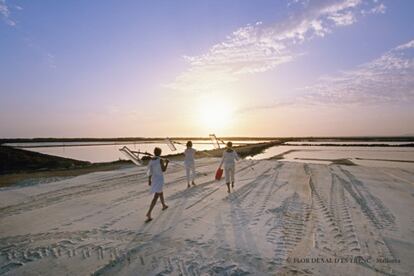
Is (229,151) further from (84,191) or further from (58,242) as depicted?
(58,242)

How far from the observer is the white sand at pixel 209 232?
18.2 feet

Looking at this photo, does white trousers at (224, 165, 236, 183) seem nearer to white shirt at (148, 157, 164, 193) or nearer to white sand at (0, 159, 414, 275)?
white sand at (0, 159, 414, 275)

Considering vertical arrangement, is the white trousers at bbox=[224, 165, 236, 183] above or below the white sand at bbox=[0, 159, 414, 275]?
above

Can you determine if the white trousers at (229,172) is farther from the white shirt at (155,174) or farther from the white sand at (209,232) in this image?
the white shirt at (155,174)

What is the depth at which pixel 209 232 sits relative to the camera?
7.26m

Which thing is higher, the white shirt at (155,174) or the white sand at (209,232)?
the white shirt at (155,174)

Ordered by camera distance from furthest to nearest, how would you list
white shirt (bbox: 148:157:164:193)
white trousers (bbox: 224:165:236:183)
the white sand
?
white trousers (bbox: 224:165:236:183) → white shirt (bbox: 148:157:164:193) → the white sand

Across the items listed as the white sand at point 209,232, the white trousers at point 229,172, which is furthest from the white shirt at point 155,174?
the white trousers at point 229,172

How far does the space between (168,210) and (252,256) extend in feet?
13.6

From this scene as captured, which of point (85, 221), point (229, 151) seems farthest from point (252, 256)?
point (229, 151)

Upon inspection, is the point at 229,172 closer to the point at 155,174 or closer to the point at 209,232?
the point at 155,174

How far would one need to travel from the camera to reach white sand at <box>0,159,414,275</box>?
555cm

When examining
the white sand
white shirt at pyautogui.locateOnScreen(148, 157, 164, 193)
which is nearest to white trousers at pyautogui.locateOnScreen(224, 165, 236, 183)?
the white sand

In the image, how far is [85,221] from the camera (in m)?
8.32
